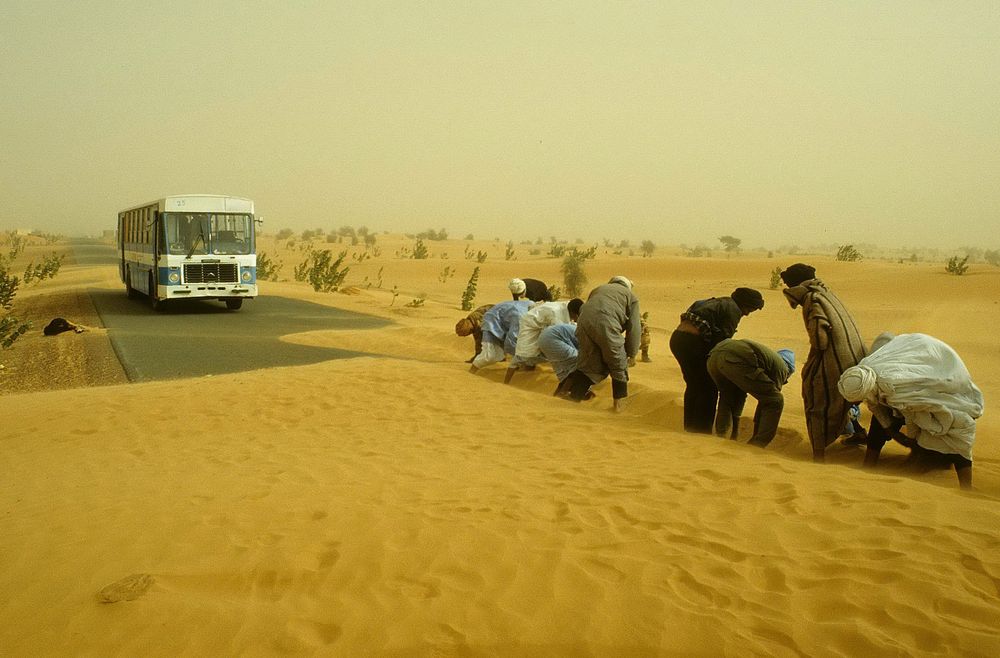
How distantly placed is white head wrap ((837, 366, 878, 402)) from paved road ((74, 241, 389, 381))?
9272mm

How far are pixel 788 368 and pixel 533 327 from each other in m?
4.07

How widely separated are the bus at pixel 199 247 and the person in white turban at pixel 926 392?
691 inches

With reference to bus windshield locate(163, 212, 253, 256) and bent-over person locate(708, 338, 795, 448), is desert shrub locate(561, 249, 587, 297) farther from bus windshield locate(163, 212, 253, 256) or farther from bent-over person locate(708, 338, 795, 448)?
bent-over person locate(708, 338, 795, 448)

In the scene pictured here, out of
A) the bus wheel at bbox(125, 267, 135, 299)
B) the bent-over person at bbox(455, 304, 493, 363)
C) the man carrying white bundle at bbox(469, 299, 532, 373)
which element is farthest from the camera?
the bus wheel at bbox(125, 267, 135, 299)

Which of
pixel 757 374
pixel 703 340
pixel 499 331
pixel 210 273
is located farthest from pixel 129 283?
pixel 757 374

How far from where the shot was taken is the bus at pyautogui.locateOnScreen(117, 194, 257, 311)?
65.3ft

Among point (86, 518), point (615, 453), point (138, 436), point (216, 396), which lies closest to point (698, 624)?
point (615, 453)

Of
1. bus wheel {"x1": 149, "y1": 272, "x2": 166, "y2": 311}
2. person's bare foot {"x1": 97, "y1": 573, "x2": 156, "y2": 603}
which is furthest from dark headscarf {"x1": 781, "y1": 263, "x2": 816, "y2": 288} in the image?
bus wheel {"x1": 149, "y1": 272, "x2": 166, "y2": 311}

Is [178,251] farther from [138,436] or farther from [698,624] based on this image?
[698,624]

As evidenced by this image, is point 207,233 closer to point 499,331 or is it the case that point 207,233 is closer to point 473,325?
point 473,325

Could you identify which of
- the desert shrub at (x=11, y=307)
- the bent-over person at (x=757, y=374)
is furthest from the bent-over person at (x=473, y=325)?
the desert shrub at (x=11, y=307)

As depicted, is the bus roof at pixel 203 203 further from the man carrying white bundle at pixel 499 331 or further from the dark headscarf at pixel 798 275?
the dark headscarf at pixel 798 275

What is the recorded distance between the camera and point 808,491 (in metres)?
5.08

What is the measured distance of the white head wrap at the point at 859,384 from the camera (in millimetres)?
5938
